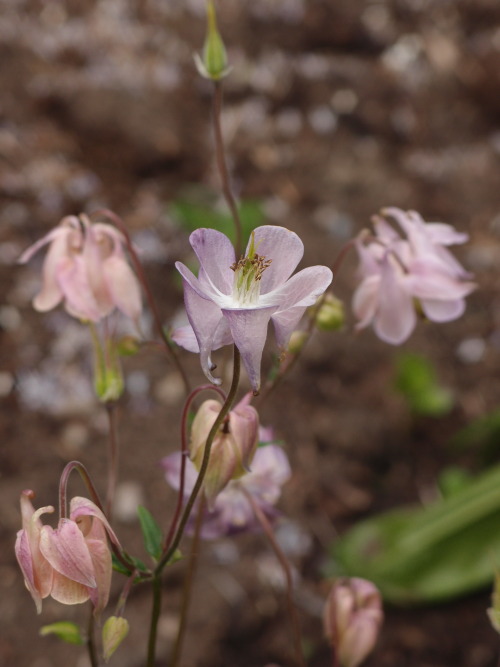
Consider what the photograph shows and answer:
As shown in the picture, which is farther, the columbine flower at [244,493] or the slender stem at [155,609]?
the columbine flower at [244,493]

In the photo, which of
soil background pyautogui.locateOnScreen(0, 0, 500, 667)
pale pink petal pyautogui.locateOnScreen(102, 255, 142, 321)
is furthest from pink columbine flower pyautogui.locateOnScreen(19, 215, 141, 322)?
soil background pyautogui.locateOnScreen(0, 0, 500, 667)

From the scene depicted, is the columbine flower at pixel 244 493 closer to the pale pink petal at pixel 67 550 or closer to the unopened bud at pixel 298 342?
the unopened bud at pixel 298 342

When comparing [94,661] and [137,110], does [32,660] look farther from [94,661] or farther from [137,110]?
[137,110]

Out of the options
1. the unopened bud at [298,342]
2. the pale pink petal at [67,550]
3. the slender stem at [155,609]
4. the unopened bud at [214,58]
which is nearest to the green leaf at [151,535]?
the slender stem at [155,609]

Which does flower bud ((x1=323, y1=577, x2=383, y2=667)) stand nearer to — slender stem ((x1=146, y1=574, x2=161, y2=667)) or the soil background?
slender stem ((x1=146, y1=574, x2=161, y2=667))

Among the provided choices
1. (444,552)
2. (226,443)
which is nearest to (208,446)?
(226,443)

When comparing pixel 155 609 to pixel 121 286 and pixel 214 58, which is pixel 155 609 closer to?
pixel 121 286
